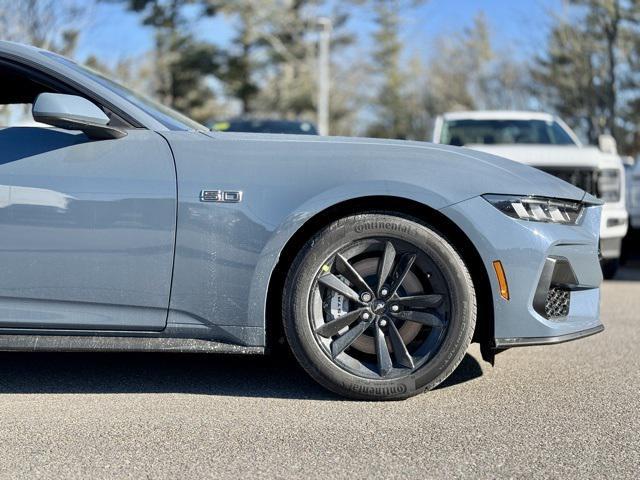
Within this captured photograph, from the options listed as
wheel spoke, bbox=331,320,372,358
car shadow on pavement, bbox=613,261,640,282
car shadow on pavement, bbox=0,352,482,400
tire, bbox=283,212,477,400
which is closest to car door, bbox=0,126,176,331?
car shadow on pavement, bbox=0,352,482,400

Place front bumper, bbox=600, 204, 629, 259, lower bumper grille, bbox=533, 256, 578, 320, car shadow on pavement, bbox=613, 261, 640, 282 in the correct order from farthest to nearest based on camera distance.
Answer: car shadow on pavement, bbox=613, 261, 640, 282
front bumper, bbox=600, 204, 629, 259
lower bumper grille, bbox=533, 256, 578, 320

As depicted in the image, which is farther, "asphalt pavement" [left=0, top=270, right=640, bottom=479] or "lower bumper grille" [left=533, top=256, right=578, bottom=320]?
"lower bumper grille" [left=533, top=256, right=578, bottom=320]

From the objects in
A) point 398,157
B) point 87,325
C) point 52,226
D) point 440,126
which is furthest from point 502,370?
point 440,126

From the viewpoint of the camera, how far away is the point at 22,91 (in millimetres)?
3859

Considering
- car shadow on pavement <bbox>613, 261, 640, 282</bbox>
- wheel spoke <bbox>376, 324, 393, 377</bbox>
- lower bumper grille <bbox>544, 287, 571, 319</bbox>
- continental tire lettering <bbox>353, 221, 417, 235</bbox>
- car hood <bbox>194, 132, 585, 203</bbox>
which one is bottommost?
car shadow on pavement <bbox>613, 261, 640, 282</bbox>

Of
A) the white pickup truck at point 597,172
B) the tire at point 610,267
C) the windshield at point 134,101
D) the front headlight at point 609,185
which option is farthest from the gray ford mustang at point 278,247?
the tire at point 610,267

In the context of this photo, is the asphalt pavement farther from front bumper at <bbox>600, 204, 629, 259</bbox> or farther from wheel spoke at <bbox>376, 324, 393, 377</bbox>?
front bumper at <bbox>600, 204, 629, 259</bbox>

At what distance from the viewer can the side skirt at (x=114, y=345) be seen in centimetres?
318

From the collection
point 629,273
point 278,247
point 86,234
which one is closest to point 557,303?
point 278,247

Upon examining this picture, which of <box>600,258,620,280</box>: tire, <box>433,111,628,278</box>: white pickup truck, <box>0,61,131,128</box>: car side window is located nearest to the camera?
<box>0,61,131,128</box>: car side window

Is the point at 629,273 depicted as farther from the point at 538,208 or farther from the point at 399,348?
the point at 399,348

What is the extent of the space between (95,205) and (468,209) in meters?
1.58

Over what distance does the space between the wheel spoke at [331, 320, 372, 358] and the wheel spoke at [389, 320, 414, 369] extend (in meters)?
0.11

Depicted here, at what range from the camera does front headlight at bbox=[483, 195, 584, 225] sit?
10.4 ft
